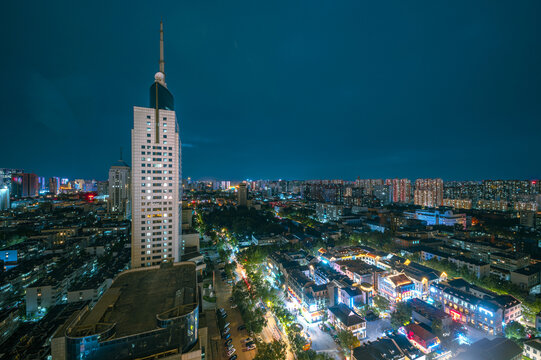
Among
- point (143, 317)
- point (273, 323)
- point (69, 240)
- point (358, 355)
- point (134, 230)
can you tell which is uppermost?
point (134, 230)

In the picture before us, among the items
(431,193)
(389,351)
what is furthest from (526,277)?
(431,193)

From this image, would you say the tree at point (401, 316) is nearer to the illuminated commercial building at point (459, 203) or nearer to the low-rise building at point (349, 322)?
the low-rise building at point (349, 322)

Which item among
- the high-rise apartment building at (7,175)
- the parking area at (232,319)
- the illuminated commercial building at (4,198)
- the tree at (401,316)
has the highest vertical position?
the high-rise apartment building at (7,175)

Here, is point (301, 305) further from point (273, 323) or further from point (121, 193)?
point (121, 193)

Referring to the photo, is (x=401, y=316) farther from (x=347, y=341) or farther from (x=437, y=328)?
(x=347, y=341)

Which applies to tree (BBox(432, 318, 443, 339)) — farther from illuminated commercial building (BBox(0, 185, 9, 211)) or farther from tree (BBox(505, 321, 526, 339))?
illuminated commercial building (BBox(0, 185, 9, 211))

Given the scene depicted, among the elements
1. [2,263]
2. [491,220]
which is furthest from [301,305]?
[491,220]

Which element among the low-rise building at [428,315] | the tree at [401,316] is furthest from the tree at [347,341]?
the low-rise building at [428,315]

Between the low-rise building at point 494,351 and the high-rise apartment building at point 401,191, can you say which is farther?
the high-rise apartment building at point 401,191
